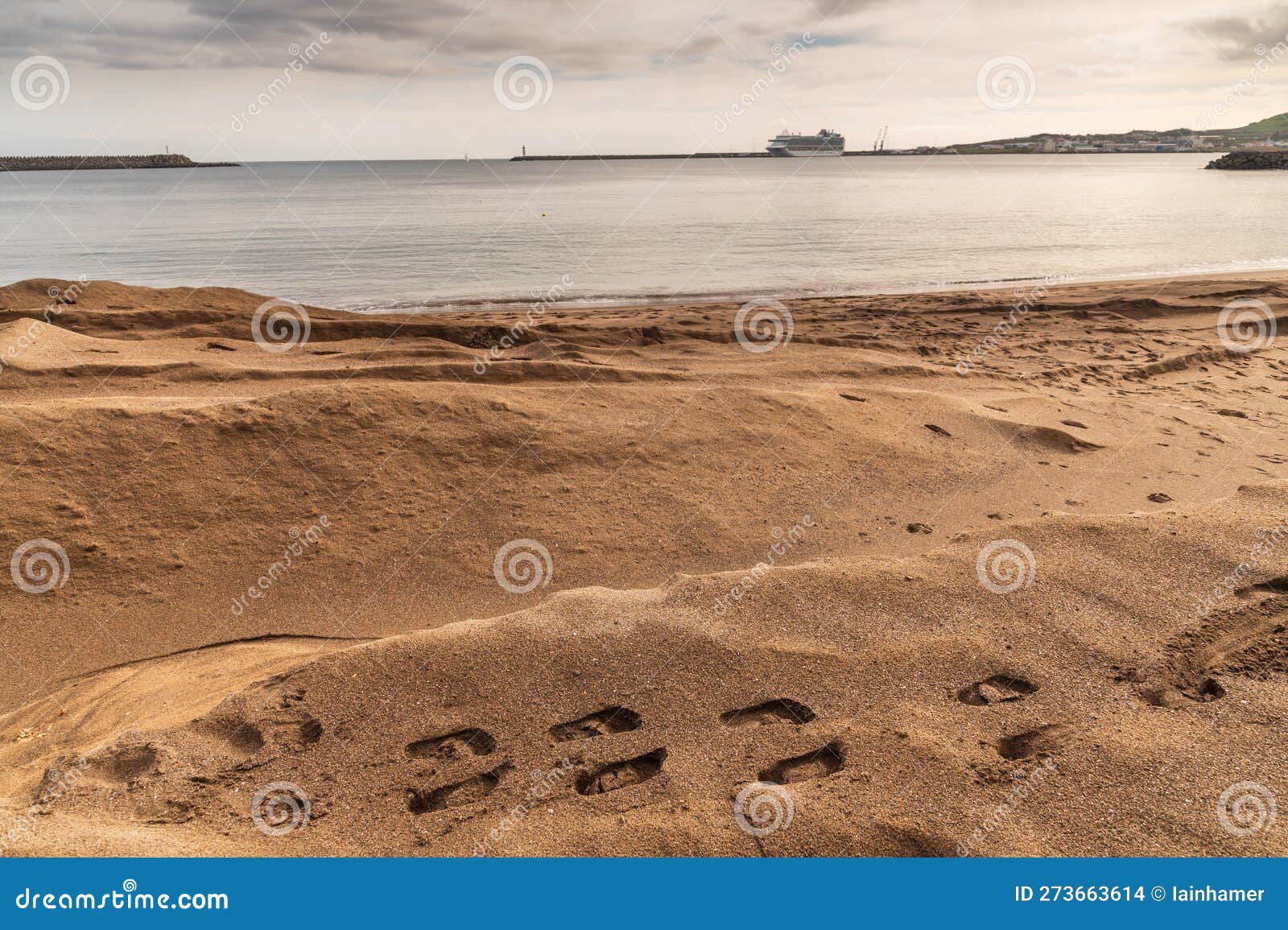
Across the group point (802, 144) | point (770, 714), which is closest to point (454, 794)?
point (770, 714)

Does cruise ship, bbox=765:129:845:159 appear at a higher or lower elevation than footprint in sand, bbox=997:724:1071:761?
higher

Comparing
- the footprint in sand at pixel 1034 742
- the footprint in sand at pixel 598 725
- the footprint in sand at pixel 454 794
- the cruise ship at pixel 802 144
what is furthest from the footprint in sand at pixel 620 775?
the cruise ship at pixel 802 144

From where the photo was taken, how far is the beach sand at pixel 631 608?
2.68 m

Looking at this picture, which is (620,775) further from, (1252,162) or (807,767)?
(1252,162)

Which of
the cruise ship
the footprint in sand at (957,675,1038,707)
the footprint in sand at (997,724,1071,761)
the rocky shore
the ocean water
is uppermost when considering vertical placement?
the cruise ship

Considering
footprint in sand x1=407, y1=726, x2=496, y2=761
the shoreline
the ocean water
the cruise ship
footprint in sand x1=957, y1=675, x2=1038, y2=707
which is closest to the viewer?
footprint in sand x1=407, y1=726, x2=496, y2=761

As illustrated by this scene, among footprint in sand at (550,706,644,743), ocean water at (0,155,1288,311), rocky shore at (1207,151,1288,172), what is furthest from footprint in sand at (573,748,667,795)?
rocky shore at (1207,151,1288,172)

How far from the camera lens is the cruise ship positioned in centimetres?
13800

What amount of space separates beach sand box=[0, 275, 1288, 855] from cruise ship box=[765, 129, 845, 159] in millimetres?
141999

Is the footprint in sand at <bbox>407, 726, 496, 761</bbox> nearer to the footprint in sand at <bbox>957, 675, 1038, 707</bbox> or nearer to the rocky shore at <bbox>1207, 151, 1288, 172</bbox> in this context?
the footprint in sand at <bbox>957, 675, 1038, 707</bbox>

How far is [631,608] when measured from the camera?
3844mm

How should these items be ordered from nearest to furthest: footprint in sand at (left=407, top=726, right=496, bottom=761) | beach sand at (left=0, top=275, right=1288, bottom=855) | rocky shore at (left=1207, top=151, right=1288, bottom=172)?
beach sand at (left=0, top=275, right=1288, bottom=855), footprint in sand at (left=407, top=726, right=496, bottom=761), rocky shore at (left=1207, top=151, right=1288, bottom=172)

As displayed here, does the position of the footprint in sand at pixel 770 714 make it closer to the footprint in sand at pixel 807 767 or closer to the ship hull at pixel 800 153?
the footprint in sand at pixel 807 767

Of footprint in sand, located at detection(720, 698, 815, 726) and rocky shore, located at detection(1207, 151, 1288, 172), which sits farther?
rocky shore, located at detection(1207, 151, 1288, 172)
